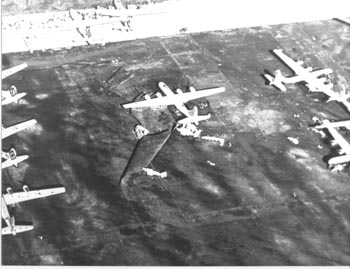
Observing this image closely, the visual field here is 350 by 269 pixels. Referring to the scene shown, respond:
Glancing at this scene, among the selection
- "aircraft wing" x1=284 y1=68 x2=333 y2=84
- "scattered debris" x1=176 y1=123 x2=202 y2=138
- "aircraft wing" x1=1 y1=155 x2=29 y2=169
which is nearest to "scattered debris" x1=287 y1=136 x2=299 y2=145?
"scattered debris" x1=176 y1=123 x2=202 y2=138

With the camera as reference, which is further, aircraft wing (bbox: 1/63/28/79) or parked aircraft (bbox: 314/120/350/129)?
aircraft wing (bbox: 1/63/28/79)

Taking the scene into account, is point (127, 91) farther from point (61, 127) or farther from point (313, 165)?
point (313, 165)

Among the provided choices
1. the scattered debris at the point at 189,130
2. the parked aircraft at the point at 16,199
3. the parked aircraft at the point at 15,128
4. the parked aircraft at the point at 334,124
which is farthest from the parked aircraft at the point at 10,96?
the parked aircraft at the point at 334,124

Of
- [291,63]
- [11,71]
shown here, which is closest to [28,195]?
[11,71]

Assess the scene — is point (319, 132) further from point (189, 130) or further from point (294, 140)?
point (189, 130)

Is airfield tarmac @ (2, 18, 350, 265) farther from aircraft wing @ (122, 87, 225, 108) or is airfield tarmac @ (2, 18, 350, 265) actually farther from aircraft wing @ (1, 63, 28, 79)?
aircraft wing @ (122, 87, 225, 108)

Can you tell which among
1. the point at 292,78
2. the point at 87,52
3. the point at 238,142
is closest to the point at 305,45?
the point at 292,78
